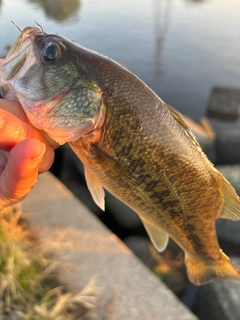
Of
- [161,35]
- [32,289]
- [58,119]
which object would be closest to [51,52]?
[58,119]

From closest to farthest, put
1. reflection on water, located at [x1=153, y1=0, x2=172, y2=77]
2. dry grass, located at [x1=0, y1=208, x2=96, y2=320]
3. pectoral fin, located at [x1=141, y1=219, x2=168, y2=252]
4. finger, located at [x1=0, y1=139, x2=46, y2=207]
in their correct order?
finger, located at [x1=0, y1=139, x2=46, y2=207] → pectoral fin, located at [x1=141, y1=219, x2=168, y2=252] → dry grass, located at [x1=0, y1=208, x2=96, y2=320] → reflection on water, located at [x1=153, y1=0, x2=172, y2=77]

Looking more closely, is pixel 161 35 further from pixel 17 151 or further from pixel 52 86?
pixel 17 151

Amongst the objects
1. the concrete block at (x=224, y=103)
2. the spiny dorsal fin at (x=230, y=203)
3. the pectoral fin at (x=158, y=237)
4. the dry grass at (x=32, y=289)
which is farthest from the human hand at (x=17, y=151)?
the concrete block at (x=224, y=103)

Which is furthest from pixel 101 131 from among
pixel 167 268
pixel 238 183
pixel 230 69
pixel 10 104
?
pixel 230 69

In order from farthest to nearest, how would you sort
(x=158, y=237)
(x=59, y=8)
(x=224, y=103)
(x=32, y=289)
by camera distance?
(x=59, y=8), (x=224, y=103), (x=32, y=289), (x=158, y=237)

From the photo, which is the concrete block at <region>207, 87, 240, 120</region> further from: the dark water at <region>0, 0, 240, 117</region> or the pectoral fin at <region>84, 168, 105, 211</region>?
the pectoral fin at <region>84, 168, 105, 211</region>

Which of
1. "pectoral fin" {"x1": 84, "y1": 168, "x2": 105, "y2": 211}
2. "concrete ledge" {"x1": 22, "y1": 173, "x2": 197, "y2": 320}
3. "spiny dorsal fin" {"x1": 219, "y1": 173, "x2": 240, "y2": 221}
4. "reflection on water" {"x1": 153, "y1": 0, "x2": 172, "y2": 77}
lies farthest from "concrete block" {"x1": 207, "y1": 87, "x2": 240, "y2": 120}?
"pectoral fin" {"x1": 84, "y1": 168, "x2": 105, "y2": 211}

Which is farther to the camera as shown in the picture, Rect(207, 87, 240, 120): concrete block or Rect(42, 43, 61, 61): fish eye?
Rect(207, 87, 240, 120): concrete block

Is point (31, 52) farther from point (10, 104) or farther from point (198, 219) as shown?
point (198, 219)
